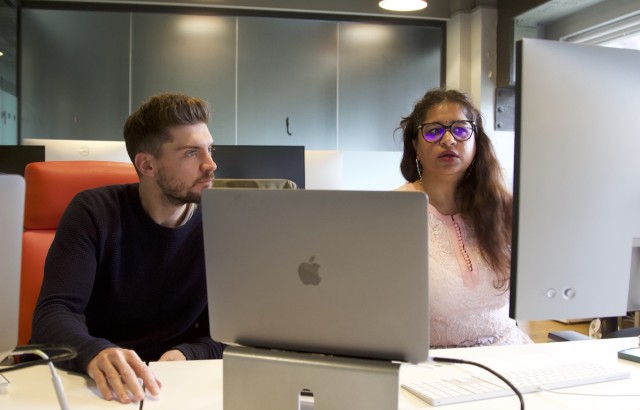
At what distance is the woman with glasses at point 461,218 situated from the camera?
1.59m

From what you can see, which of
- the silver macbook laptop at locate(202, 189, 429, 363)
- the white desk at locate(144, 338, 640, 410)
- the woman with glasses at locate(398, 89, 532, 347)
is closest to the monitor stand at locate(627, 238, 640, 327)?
the white desk at locate(144, 338, 640, 410)

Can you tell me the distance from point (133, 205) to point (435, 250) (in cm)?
81

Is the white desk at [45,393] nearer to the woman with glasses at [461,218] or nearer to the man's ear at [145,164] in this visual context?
the man's ear at [145,164]

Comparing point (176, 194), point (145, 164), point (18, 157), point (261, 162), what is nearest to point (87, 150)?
point (18, 157)

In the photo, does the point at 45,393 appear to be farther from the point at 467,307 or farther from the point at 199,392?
the point at 467,307

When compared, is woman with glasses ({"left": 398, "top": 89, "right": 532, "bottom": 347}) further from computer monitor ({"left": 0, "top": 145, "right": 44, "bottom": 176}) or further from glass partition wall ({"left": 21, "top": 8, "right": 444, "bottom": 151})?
glass partition wall ({"left": 21, "top": 8, "right": 444, "bottom": 151})

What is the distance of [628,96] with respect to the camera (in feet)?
2.85

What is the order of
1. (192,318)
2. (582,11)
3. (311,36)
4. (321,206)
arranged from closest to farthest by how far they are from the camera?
(321,206)
(192,318)
(582,11)
(311,36)

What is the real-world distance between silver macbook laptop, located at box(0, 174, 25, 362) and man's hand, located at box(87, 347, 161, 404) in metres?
0.31

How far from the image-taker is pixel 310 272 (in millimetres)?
833

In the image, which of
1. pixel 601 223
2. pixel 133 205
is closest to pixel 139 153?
pixel 133 205

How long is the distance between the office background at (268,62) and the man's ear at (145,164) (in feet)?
9.45

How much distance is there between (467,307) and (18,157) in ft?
6.99

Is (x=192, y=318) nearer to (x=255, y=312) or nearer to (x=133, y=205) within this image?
Answer: (x=133, y=205)
